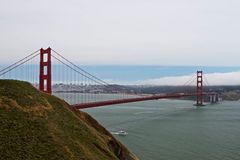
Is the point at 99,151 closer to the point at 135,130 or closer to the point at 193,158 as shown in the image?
the point at 193,158

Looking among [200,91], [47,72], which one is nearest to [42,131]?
[47,72]

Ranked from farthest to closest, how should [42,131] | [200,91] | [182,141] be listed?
[200,91] < [182,141] < [42,131]

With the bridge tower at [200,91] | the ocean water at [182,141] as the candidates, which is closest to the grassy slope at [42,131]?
the ocean water at [182,141]

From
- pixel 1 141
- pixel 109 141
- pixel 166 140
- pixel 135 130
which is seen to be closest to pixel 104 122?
pixel 135 130

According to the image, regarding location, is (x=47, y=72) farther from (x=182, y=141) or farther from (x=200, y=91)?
(x=200, y=91)

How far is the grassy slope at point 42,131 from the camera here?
12359mm

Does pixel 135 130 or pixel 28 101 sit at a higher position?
pixel 28 101

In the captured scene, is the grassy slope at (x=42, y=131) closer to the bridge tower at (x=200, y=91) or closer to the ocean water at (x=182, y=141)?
Result: the ocean water at (x=182, y=141)

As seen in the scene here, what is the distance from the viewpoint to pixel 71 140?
1412 cm

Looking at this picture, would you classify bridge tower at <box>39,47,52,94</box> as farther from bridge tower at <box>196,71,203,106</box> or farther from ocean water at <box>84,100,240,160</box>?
bridge tower at <box>196,71,203,106</box>

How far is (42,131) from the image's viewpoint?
13508mm

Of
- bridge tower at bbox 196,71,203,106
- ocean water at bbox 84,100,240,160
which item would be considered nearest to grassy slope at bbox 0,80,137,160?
ocean water at bbox 84,100,240,160

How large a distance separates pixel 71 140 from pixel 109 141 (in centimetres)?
358

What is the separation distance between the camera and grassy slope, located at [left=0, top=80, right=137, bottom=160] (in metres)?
12.4
